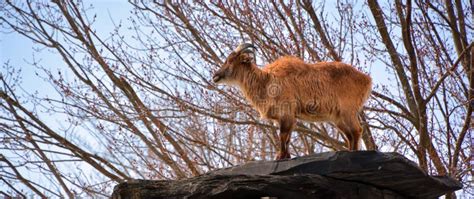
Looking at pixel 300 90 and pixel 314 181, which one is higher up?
pixel 300 90

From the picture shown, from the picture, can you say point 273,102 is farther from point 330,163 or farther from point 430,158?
point 430,158

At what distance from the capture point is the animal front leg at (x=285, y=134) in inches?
263

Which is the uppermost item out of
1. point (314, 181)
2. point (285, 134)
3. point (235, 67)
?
point (235, 67)

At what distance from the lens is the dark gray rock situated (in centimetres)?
573

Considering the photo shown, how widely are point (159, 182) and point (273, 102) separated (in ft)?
5.85

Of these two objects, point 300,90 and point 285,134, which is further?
point 300,90

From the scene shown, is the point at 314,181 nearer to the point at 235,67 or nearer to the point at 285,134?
the point at 285,134

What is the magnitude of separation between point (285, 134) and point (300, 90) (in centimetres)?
61

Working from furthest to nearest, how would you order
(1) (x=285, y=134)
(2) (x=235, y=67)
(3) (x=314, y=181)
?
(2) (x=235, y=67)
(1) (x=285, y=134)
(3) (x=314, y=181)

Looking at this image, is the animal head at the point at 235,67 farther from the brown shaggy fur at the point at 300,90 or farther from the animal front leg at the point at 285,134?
the animal front leg at the point at 285,134

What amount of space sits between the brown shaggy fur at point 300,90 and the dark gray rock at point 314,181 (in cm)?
63

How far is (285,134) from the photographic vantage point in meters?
6.71

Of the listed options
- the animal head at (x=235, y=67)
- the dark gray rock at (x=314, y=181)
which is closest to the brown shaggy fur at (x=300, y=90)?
the animal head at (x=235, y=67)

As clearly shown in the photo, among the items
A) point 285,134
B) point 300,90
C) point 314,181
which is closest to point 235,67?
point 300,90
